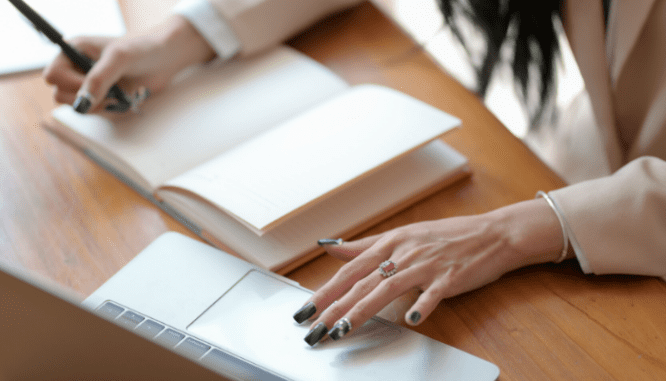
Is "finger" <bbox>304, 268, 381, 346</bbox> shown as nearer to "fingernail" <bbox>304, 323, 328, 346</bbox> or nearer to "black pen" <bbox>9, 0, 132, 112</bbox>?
"fingernail" <bbox>304, 323, 328, 346</bbox>

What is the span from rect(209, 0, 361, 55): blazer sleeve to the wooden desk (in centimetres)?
4

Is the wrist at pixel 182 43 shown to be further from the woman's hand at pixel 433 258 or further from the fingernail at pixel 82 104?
the woman's hand at pixel 433 258

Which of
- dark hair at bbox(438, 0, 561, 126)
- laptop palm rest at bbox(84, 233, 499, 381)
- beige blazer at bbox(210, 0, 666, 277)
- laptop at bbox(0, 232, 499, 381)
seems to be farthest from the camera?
dark hair at bbox(438, 0, 561, 126)

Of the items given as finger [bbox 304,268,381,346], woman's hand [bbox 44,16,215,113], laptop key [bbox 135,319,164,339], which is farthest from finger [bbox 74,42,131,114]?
finger [bbox 304,268,381,346]

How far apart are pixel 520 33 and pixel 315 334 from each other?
1.91ft

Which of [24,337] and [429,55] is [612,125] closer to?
[429,55]

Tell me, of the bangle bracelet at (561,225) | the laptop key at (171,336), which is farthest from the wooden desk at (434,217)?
the laptop key at (171,336)

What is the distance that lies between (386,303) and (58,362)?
0.31 m

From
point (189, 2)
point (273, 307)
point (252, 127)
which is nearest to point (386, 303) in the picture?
point (273, 307)

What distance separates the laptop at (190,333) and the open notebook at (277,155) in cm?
5

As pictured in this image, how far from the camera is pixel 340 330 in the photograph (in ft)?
1.69

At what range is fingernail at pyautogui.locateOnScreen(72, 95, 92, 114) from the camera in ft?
2.65

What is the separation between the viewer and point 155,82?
91 cm

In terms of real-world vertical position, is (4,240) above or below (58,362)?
below
